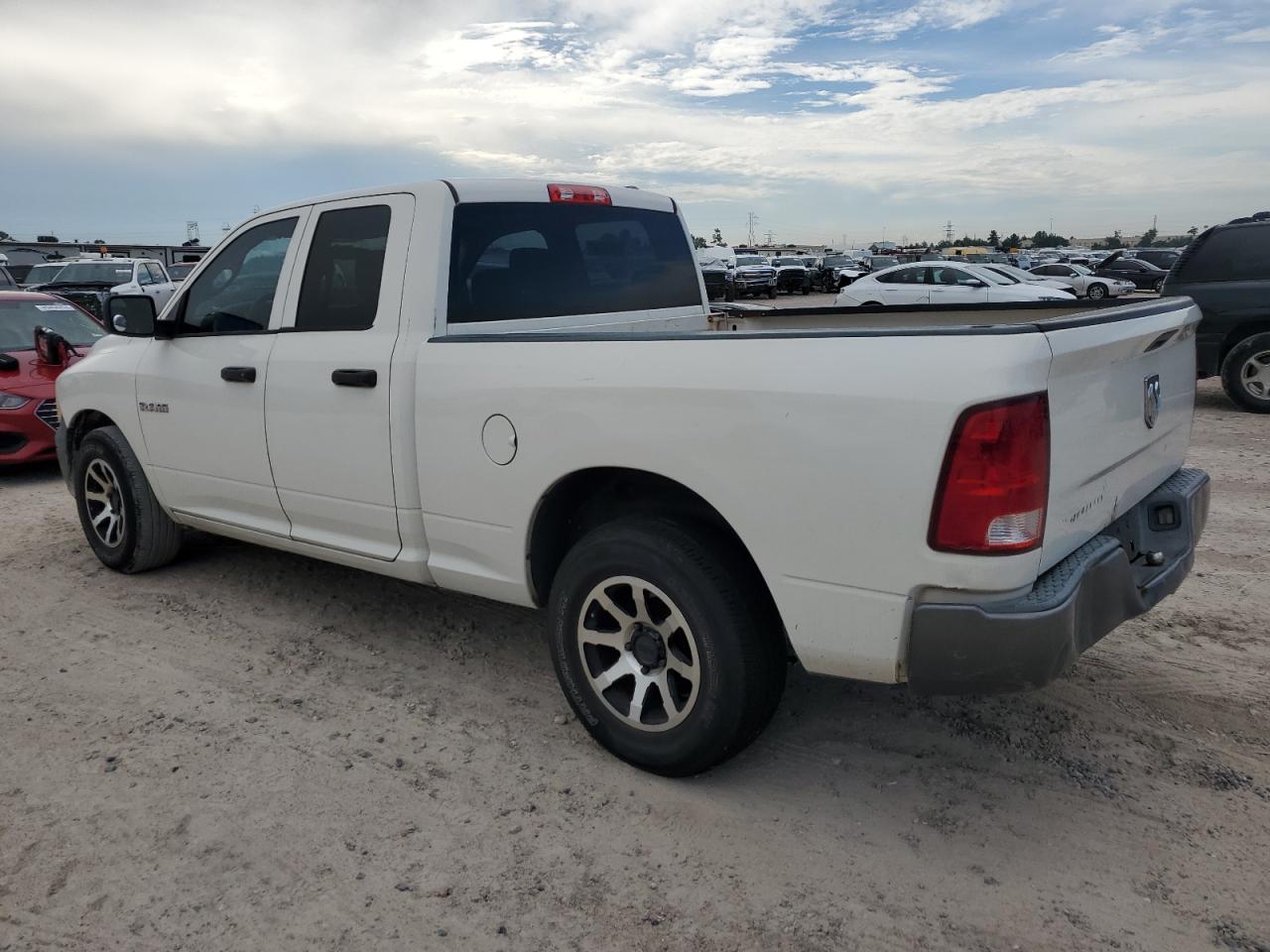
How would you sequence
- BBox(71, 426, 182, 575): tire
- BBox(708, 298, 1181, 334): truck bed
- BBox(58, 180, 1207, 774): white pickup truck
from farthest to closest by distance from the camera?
1. BBox(71, 426, 182, 575): tire
2. BBox(708, 298, 1181, 334): truck bed
3. BBox(58, 180, 1207, 774): white pickup truck

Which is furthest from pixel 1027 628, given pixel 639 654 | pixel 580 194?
pixel 580 194

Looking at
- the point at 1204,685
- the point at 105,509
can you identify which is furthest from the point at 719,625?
the point at 105,509

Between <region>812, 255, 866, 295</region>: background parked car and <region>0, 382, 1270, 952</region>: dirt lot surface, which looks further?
<region>812, 255, 866, 295</region>: background parked car

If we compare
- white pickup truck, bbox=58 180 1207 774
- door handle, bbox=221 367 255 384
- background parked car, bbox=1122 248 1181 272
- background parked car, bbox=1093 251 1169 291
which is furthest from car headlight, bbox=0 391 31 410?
background parked car, bbox=1122 248 1181 272

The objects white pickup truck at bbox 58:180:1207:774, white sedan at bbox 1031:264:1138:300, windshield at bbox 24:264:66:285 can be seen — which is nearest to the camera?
white pickup truck at bbox 58:180:1207:774

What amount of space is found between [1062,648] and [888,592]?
0.45 meters

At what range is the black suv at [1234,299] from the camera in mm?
9680

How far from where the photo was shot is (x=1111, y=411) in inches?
110

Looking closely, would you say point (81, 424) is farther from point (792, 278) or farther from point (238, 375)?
point (792, 278)

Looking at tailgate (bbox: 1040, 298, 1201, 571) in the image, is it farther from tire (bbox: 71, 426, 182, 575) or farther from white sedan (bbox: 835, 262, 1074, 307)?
white sedan (bbox: 835, 262, 1074, 307)

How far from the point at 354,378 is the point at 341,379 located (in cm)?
7

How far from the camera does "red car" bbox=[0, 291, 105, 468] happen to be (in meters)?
7.79

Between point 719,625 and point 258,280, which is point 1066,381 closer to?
point 719,625

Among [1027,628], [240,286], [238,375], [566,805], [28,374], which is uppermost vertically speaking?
[240,286]
